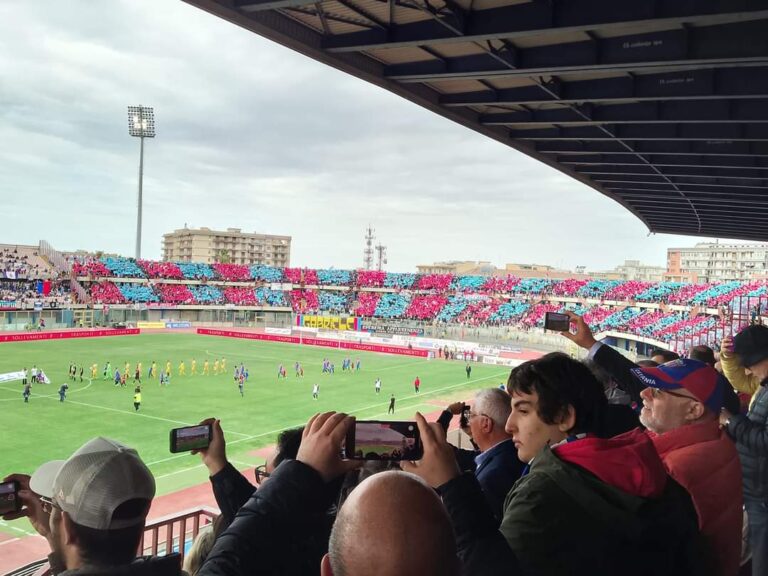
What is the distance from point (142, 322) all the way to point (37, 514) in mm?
67472

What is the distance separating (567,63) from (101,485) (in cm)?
819

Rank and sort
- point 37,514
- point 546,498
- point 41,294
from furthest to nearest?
point 41,294
point 37,514
point 546,498

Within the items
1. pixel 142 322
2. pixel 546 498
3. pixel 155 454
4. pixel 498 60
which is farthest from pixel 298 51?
pixel 142 322

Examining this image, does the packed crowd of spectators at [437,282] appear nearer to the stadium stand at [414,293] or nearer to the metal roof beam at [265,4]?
the stadium stand at [414,293]

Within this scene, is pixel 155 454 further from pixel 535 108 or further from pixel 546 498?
pixel 546 498

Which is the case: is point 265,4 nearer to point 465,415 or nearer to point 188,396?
point 465,415

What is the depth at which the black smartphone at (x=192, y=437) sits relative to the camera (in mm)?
2727

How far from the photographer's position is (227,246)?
161625mm

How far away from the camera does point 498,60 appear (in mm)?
8961

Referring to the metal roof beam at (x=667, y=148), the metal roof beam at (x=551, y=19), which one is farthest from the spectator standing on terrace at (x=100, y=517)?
the metal roof beam at (x=667, y=148)

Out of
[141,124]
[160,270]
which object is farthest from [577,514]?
[141,124]

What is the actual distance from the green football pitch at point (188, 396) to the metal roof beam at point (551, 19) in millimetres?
16086

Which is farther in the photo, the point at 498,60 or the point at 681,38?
the point at 498,60

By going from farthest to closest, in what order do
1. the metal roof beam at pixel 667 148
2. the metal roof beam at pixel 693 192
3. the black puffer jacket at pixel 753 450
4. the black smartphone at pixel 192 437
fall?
the metal roof beam at pixel 693 192, the metal roof beam at pixel 667 148, the black puffer jacket at pixel 753 450, the black smartphone at pixel 192 437
